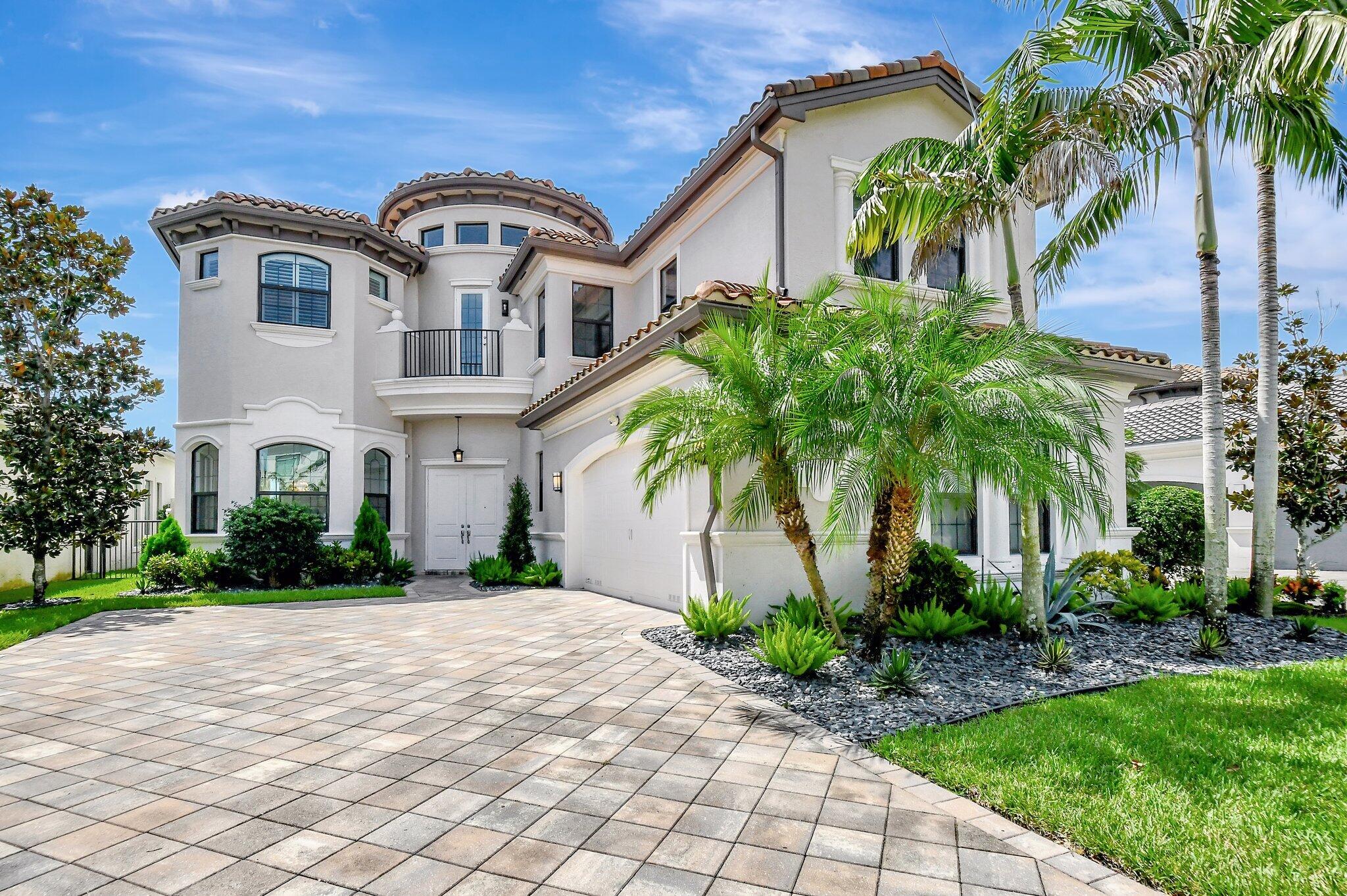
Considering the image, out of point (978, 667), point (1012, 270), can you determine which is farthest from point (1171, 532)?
point (978, 667)

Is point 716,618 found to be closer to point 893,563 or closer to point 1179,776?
point 893,563

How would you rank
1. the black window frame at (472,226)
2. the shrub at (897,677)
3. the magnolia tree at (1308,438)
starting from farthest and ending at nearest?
the black window frame at (472,226), the magnolia tree at (1308,438), the shrub at (897,677)

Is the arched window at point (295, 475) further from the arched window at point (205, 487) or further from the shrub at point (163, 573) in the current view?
the shrub at point (163, 573)

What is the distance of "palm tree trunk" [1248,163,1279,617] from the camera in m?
8.67

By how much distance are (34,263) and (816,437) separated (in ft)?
43.2

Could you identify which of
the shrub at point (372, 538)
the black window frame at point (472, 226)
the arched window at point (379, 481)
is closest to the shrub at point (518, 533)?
the shrub at point (372, 538)

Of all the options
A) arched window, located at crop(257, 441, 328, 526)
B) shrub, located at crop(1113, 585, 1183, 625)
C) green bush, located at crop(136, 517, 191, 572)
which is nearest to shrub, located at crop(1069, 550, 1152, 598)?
shrub, located at crop(1113, 585, 1183, 625)

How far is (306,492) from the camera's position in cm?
1492

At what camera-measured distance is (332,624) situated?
31.7ft

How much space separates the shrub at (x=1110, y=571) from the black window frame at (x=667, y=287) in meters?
7.85

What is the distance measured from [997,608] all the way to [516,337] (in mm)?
11311

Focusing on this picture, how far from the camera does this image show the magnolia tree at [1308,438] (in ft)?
35.5

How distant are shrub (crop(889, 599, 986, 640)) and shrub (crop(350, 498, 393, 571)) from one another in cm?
1023

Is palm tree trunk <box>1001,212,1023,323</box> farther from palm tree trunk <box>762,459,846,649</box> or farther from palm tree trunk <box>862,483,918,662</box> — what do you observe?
palm tree trunk <box>762,459,846,649</box>
